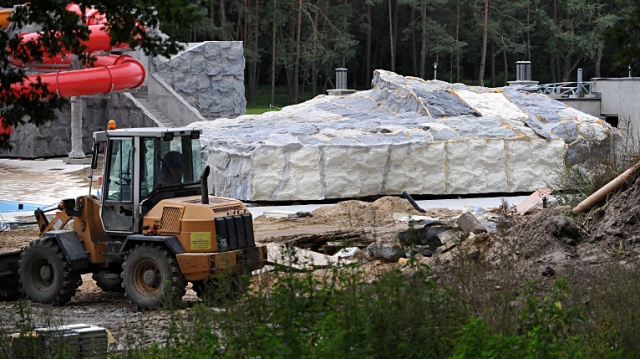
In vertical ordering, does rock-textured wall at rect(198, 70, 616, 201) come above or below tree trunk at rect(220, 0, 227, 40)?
below

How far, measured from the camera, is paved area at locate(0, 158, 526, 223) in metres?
21.9

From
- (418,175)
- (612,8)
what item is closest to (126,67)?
(418,175)

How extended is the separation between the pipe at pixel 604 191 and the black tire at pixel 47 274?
21.4 feet

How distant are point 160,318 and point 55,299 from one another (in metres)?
1.93

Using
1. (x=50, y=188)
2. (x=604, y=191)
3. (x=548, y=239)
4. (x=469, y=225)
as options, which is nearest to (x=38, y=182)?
(x=50, y=188)

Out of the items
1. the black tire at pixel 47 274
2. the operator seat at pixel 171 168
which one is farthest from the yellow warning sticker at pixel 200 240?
the black tire at pixel 47 274

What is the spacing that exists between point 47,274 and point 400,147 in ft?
38.1

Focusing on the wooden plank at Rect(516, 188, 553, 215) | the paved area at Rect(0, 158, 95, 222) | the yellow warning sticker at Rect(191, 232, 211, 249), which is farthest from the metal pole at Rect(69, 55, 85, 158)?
the yellow warning sticker at Rect(191, 232, 211, 249)

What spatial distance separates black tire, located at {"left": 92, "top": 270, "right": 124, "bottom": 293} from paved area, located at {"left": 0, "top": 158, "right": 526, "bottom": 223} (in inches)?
284

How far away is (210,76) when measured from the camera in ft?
122

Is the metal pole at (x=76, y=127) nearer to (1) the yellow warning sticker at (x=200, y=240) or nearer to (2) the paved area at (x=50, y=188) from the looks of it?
(2) the paved area at (x=50, y=188)

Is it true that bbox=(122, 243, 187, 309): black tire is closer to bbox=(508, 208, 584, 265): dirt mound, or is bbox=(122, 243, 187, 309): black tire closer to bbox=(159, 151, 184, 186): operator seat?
bbox=(159, 151, 184, 186): operator seat

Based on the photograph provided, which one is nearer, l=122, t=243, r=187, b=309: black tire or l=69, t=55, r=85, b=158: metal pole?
l=122, t=243, r=187, b=309: black tire

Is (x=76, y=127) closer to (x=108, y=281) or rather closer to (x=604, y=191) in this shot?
(x=108, y=281)
